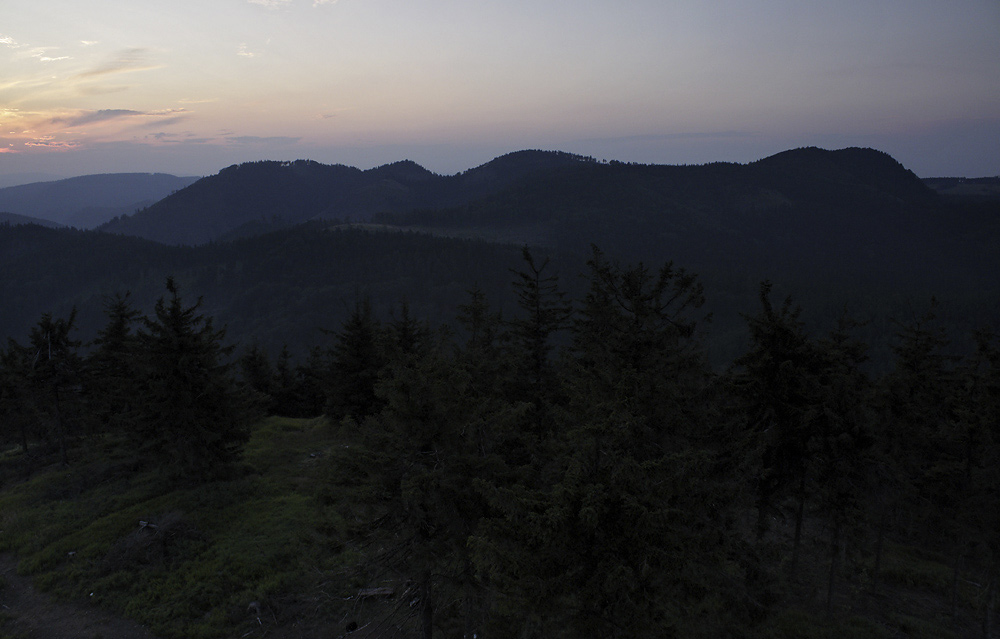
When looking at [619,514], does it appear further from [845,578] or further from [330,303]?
[330,303]

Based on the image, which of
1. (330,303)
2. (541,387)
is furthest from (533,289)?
(330,303)

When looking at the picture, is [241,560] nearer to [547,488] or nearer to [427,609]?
[427,609]

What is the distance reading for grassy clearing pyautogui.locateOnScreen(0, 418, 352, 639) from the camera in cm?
1401

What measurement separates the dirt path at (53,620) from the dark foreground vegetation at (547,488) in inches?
17.4

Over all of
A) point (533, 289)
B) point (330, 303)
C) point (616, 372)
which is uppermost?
point (533, 289)

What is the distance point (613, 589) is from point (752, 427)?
30.3ft

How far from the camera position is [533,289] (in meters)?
18.9

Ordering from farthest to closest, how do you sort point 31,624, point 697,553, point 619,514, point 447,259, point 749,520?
point 447,259, point 749,520, point 31,624, point 697,553, point 619,514

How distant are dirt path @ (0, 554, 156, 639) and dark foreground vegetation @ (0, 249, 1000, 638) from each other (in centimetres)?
44

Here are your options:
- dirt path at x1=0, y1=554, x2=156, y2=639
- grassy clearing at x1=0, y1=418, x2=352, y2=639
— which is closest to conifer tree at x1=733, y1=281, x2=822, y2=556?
grassy clearing at x1=0, y1=418, x2=352, y2=639

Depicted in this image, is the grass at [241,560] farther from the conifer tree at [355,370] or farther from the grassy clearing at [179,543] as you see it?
the conifer tree at [355,370]

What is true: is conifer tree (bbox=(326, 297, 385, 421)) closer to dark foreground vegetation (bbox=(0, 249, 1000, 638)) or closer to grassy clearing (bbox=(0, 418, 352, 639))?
dark foreground vegetation (bbox=(0, 249, 1000, 638))

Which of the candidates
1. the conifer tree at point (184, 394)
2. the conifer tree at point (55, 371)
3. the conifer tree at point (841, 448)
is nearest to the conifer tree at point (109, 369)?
the conifer tree at point (55, 371)

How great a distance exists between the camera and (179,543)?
55.0 ft
